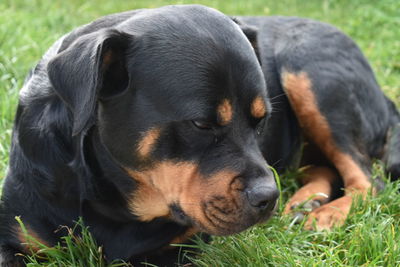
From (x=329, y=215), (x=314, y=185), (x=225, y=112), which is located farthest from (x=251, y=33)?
(x=314, y=185)

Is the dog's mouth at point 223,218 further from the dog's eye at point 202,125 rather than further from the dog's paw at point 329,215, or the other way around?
the dog's paw at point 329,215

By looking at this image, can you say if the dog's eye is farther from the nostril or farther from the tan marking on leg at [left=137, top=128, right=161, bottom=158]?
the nostril

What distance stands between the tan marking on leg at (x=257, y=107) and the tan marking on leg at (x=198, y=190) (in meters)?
0.28

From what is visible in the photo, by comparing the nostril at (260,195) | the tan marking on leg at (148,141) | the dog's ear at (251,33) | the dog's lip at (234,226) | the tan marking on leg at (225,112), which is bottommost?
the dog's lip at (234,226)

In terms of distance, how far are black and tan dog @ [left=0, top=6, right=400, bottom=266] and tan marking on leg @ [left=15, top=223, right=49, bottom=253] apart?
0.05ft

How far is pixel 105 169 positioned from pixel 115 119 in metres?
0.28

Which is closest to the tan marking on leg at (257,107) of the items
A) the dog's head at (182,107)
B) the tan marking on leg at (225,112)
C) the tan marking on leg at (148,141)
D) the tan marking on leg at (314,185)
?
the dog's head at (182,107)

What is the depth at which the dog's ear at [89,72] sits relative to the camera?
251 centimetres

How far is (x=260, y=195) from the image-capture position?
255 cm

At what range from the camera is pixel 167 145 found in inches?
102

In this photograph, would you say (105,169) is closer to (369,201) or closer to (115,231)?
(115,231)

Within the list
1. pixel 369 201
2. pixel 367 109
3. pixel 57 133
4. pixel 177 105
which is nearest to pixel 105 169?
pixel 57 133

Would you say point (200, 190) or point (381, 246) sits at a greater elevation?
point (200, 190)

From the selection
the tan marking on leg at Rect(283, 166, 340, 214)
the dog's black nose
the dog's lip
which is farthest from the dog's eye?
the tan marking on leg at Rect(283, 166, 340, 214)
